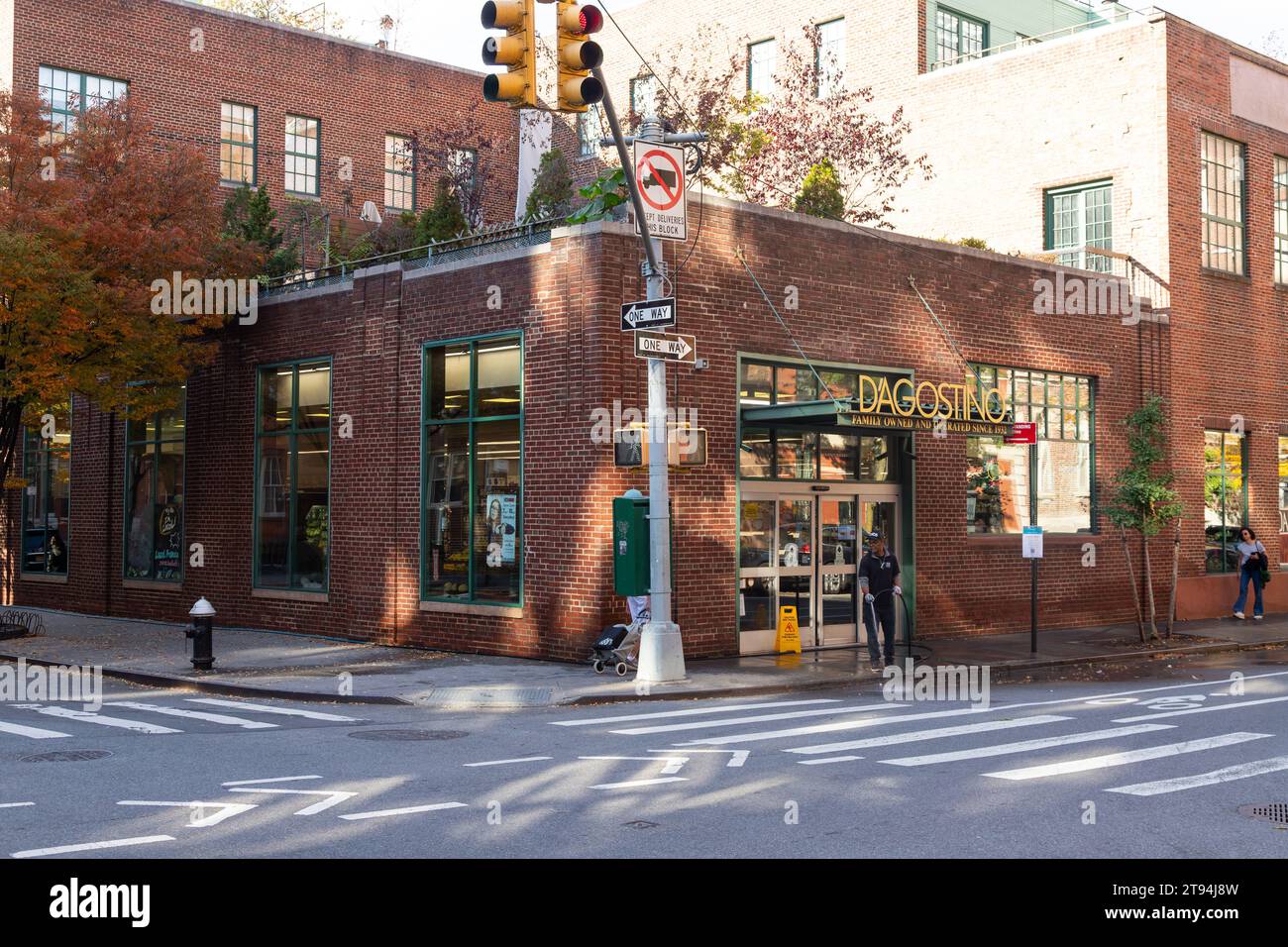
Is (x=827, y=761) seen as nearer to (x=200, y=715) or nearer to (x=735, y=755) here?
(x=735, y=755)

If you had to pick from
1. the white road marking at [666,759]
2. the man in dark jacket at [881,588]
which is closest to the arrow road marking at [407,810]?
the white road marking at [666,759]

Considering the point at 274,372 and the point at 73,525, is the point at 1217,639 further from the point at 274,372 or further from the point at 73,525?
the point at 73,525

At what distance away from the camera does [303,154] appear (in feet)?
123

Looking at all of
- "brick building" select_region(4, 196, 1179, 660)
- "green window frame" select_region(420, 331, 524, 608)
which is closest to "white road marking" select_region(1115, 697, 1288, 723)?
"brick building" select_region(4, 196, 1179, 660)

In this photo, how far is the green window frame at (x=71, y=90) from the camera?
32.8 meters

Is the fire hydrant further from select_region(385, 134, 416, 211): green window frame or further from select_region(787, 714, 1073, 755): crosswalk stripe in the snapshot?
select_region(385, 134, 416, 211): green window frame

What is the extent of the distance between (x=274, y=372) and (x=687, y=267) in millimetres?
8676

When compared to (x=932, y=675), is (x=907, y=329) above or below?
above

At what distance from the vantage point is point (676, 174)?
16.5 m

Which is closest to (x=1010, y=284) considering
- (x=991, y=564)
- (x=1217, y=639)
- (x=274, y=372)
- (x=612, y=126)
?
(x=991, y=564)

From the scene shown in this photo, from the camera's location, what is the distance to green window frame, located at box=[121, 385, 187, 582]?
25.2m

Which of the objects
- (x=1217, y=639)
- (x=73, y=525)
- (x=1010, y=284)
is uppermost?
(x=1010, y=284)

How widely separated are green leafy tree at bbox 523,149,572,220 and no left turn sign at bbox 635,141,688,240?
4.86m
